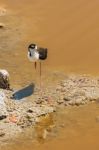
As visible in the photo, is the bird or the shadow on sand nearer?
the shadow on sand

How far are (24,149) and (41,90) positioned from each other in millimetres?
1624

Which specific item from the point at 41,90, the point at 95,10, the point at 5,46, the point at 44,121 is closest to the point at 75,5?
the point at 95,10

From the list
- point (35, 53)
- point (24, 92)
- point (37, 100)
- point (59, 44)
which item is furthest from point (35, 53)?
point (59, 44)

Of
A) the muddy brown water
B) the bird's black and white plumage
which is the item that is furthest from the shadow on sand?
the bird's black and white plumage

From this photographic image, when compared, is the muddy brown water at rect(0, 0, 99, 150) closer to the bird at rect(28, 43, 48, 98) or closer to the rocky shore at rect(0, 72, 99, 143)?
the rocky shore at rect(0, 72, 99, 143)

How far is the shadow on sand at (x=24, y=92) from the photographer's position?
8.49 meters

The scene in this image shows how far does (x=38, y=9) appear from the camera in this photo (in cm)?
1217

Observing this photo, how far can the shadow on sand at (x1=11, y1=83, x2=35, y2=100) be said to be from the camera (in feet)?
27.9

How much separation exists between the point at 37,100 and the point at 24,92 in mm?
401

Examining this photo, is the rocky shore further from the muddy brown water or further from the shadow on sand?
the muddy brown water

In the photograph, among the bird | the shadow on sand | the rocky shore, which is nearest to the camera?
the rocky shore

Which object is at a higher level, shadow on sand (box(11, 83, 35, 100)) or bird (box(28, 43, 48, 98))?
bird (box(28, 43, 48, 98))

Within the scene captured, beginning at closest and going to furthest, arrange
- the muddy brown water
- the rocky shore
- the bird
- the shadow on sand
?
1. the muddy brown water
2. the rocky shore
3. the shadow on sand
4. the bird

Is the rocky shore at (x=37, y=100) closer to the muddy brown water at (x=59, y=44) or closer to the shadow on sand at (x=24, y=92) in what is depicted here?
the shadow on sand at (x=24, y=92)
